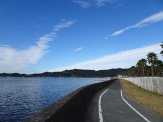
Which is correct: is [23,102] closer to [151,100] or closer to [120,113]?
[151,100]

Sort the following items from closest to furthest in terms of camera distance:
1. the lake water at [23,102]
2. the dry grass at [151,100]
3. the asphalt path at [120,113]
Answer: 1. the asphalt path at [120,113]
2. the dry grass at [151,100]
3. the lake water at [23,102]

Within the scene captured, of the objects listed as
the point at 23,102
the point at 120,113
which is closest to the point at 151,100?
the point at 120,113

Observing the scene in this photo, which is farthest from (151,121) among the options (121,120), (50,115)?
(50,115)

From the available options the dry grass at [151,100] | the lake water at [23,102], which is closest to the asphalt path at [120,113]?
the dry grass at [151,100]

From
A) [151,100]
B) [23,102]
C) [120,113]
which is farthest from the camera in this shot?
[23,102]

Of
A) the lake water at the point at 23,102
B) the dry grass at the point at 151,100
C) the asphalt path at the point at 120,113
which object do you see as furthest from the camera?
the lake water at the point at 23,102

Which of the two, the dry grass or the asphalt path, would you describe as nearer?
the asphalt path

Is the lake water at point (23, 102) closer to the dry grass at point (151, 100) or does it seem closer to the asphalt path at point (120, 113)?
the asphalt path at point (120, 113)

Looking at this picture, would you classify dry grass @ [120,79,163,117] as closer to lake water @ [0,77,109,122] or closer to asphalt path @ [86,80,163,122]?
asphalt path @ [86,80,163,122]

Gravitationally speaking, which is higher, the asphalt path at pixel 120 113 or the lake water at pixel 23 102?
the asphalt path at pixel 120 113

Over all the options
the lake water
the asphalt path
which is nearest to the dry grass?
the asphalt path

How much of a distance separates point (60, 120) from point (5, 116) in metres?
16.7

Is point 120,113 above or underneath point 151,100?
underneath

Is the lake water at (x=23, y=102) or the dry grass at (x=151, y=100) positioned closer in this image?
the dry grass at (x=151, y=100)
